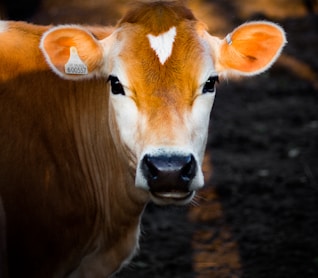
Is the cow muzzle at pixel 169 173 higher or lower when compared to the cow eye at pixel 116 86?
lower

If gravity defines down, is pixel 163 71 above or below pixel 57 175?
above

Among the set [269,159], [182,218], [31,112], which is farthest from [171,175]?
[269,159]

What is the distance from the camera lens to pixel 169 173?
3883 millimetres

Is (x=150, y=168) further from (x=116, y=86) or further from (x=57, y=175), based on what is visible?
(x=57, y=175)

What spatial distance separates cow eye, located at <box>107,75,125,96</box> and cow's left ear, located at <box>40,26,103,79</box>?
7.2 inches

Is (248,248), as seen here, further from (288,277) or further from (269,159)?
(269,159)

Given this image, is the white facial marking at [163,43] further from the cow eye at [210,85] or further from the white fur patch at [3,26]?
the white fur patch at [3,26]

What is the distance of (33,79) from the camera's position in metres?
4.73

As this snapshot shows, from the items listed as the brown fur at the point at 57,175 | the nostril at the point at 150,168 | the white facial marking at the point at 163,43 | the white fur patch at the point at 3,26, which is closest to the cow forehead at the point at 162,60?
the white facial marking at the point at 163,43

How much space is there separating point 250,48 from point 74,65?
108 cm

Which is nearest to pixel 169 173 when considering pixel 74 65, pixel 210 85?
pixel 210 85

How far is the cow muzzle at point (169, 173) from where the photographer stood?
389cm

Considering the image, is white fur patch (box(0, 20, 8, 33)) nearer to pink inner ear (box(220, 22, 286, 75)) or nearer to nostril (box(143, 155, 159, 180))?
pink inner ear (box(220, 22, 286, 75))

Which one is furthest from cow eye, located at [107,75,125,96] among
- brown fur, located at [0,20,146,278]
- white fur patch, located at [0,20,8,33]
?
white fur patch, located at [0,20,8,33]
